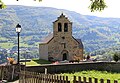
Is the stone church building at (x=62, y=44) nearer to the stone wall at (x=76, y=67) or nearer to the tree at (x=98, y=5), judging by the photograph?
the stone wall at (x=76, y=67)

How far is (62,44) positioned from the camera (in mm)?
63500

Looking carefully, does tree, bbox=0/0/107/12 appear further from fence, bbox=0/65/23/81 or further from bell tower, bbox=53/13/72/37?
bell tower, bbox=53/13/72/37

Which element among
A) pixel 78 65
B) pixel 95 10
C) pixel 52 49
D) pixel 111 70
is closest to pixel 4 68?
pixel 95 10

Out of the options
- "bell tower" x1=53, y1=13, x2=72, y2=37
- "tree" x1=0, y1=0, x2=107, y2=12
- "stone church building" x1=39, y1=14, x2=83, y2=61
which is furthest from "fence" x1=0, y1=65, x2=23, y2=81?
"bell tower" x1=53, y1=13, x2=72, y2=37

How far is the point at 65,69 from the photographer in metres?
30.5

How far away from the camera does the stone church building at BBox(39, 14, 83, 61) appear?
62875 mm

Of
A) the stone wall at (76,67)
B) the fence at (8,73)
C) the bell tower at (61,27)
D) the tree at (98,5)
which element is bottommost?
the stone wall at (76,67)

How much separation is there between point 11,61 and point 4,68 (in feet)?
20.7

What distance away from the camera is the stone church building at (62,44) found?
62.9 m

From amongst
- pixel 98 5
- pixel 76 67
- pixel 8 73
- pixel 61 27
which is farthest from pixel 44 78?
pixel 61 27

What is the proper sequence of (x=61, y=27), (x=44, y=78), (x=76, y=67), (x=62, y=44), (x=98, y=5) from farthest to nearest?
(x=61, y=27), (x=62, y=44), (x=76, y=67), (x=44, y=78), (x=98, y=5)

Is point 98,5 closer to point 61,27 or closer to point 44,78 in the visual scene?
point 44,78

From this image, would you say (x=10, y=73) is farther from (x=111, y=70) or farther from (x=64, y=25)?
(x=64, y=25)

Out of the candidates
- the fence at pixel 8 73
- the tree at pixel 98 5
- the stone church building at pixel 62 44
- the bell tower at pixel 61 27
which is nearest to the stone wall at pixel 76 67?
the fence at pixel 8 73
